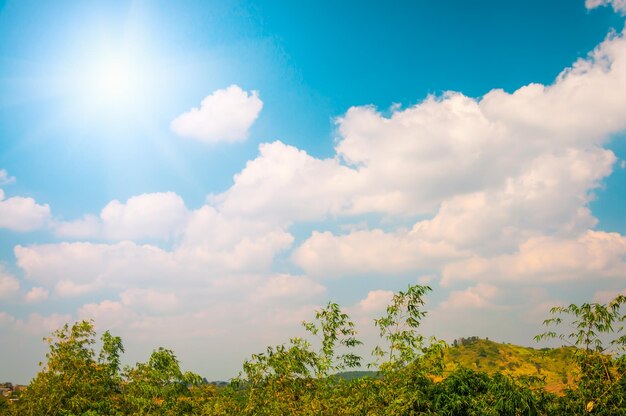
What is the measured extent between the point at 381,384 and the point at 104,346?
18955mm

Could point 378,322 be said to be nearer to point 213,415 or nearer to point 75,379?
point 213,415

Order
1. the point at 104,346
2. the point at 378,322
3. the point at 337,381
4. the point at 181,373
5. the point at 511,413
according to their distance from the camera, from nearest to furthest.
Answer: the point at 511,413, the point at 378,322, the point at 337,381, the point at 181,373, the point at 104,346

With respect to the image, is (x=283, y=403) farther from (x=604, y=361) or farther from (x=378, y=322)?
(x=604, y=361)

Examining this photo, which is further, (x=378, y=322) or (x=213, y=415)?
(x=213, y=415)

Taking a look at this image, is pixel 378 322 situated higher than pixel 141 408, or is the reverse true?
pixel 378 322

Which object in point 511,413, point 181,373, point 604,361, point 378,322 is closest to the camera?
point 604,361

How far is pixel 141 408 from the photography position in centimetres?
2444

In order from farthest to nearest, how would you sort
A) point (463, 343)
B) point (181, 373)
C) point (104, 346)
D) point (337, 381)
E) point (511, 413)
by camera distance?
point (463, 343), point (104, 346), point (181, 373), point (337, 381), point (511, 413)

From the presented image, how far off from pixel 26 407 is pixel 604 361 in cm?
3075

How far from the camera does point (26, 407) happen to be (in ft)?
93.0

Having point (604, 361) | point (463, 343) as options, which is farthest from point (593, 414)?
point (463, 343)

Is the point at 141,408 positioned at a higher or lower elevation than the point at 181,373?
lower

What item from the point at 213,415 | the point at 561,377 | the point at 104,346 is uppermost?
the point at 104,346

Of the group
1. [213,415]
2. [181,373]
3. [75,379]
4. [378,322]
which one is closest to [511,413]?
[378,322]
